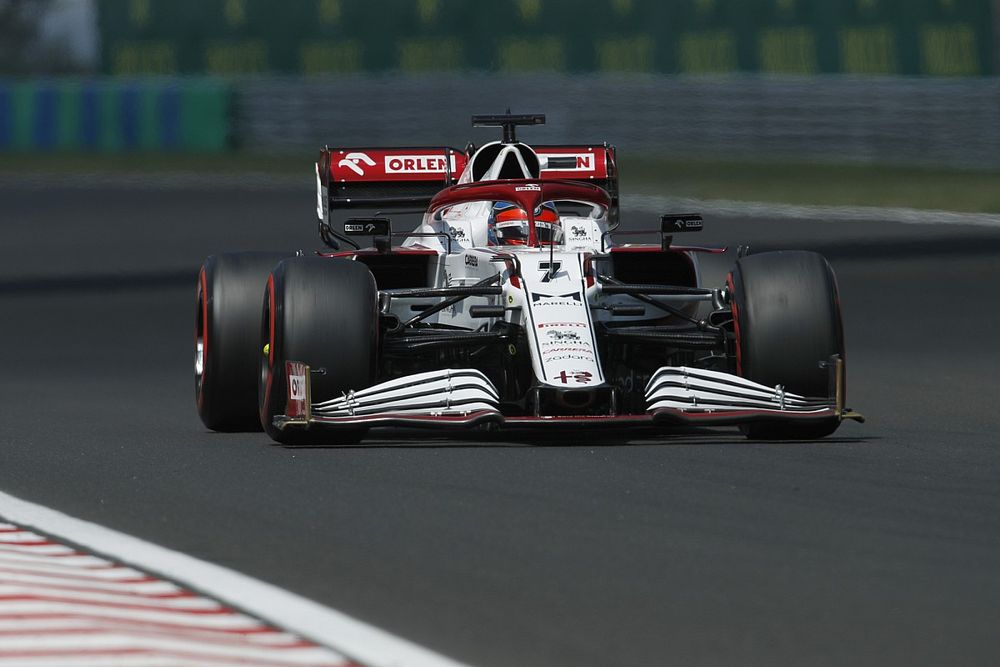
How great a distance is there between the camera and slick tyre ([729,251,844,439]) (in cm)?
948

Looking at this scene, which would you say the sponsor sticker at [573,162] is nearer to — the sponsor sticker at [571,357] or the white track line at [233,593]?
the sponsor sticker at [571,357]

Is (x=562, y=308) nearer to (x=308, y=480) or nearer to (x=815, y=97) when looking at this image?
(x=308, y=480)

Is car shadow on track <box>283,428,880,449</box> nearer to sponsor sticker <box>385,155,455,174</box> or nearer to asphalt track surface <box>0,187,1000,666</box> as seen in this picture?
asphalt track surface <box>0,187,1000,666</box>

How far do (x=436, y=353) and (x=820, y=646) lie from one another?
5.05 meters

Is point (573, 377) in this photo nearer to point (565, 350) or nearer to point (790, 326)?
point (565, 350)

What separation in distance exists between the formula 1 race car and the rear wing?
3.55 ft

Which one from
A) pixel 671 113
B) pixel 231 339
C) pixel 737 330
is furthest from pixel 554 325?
pixel 671 113

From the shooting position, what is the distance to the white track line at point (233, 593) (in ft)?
16.2

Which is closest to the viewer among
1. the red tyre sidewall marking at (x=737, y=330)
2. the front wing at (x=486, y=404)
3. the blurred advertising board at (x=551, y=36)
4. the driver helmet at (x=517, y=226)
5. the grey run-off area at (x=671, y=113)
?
the front wing at (x=486, y=404)

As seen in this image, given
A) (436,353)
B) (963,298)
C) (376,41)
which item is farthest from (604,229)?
(376,41)

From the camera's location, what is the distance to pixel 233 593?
5.67 metres

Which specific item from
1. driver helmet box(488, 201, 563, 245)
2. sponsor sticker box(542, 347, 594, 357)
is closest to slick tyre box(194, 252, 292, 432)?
driver helmet box(488, 201, 563, 245)

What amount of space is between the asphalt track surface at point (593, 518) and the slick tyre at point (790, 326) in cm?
32

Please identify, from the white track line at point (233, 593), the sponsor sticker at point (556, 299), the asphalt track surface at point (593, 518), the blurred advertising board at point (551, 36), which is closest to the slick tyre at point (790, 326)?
the asphalt track surface at point (593, 518)
